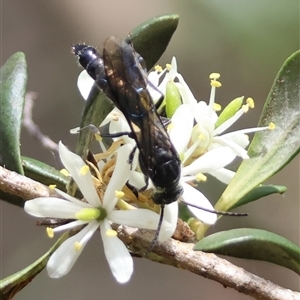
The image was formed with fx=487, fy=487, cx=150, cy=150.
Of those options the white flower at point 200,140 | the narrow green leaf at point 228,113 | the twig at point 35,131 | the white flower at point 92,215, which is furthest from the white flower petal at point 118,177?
the twig at point 35,131

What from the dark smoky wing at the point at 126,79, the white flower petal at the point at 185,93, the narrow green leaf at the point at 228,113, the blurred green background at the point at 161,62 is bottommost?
the blurred green background at the point at 161,62

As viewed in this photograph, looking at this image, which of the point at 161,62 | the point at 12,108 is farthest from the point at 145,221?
the point at 161,62

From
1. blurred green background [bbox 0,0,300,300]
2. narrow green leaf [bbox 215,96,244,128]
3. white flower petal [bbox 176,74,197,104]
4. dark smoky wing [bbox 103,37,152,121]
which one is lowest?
blurred green background [bbox 0,0,300,300]

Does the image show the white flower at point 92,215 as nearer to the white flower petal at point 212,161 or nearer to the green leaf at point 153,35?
the white flower petal at point 212,161

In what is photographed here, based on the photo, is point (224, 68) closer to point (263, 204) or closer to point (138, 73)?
point (263, 204)

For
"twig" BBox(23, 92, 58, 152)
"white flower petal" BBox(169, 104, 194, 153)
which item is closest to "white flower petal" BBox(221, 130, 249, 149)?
"white flower petal" BBox(169, 104, 194, 153)

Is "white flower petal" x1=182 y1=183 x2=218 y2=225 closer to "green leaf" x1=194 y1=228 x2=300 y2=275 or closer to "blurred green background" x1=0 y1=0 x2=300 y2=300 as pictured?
"green leaf" x1=194 y1=228 x2=300 y2=275
